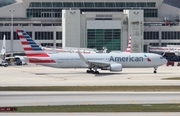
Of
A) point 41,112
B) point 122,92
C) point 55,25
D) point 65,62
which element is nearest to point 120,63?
point 65,62

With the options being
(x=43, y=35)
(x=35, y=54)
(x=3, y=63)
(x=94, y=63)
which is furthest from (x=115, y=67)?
(x=43, y=35)

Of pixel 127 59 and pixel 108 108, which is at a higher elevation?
pixel 127 59

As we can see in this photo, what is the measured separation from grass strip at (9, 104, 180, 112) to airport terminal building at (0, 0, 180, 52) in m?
99.8

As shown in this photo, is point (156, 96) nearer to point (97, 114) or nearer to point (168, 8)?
point (97, 114)

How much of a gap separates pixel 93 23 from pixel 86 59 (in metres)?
56.4

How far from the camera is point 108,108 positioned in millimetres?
39656

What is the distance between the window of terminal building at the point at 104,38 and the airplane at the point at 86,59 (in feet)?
179

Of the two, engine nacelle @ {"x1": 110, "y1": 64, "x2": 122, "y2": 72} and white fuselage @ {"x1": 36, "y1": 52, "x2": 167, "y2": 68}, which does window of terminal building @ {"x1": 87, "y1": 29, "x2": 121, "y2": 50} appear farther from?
engine nacelle @ {"x1": 110, "y1": 64, "x2": 122, "y2": 72}

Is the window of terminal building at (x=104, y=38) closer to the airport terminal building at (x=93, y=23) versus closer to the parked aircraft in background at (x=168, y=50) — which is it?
the airport terminal building at (x=93, y=23)

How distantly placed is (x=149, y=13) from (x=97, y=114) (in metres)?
119

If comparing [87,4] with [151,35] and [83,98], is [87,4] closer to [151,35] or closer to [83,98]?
[151,35]

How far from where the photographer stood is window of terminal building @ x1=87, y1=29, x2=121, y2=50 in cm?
14288

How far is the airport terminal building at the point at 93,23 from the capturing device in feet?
465

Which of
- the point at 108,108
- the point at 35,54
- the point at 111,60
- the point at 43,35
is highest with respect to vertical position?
the point at 43,35
